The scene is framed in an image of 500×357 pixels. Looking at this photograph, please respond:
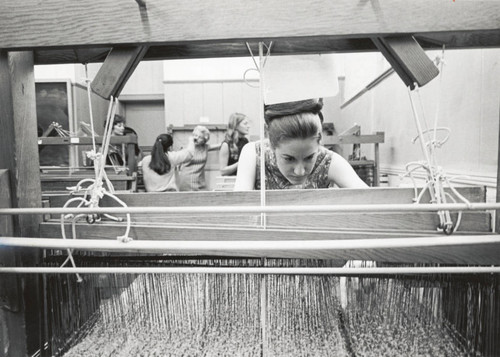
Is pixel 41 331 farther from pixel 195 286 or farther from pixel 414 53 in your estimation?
pixel 414 53

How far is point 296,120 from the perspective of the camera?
1118mm

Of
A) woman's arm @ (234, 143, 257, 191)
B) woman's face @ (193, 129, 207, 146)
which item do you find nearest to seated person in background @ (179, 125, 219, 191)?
woman's face @ (193, 129, 207, 146)

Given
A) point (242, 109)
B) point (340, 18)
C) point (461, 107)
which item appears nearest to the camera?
point (340, 18)

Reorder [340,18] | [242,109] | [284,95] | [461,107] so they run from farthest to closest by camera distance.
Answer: [242,109] → [461,107] → [284,95] → [340,18]

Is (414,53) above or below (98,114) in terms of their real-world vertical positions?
below

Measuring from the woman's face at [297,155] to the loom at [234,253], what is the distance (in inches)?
16.3

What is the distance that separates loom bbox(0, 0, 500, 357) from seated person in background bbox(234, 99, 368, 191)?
336 mm

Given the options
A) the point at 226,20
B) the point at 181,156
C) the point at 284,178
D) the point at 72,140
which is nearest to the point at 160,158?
the point at 181,156

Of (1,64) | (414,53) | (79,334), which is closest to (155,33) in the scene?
(1,64)

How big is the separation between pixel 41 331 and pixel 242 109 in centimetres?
632

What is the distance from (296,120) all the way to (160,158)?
95.2 inches

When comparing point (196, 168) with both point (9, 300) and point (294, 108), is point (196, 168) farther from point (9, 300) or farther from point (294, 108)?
point (9, 300)

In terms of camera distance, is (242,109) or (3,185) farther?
(242,109)

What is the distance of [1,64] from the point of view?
0.68m
